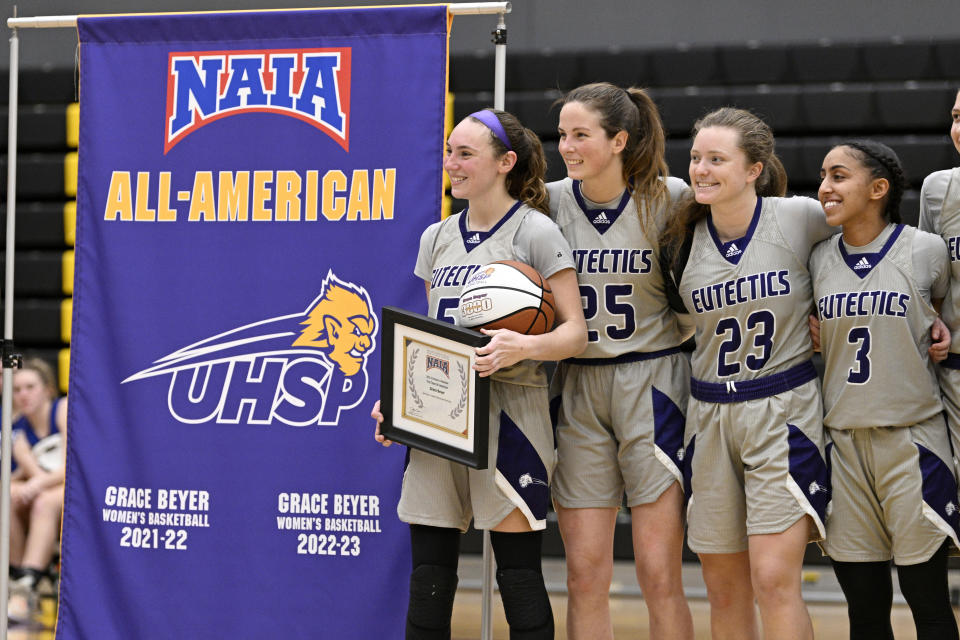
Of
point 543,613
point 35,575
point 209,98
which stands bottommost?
point 35,575

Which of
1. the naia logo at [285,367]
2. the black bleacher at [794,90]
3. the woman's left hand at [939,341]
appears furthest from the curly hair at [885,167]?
the black bleacher at [794,90]

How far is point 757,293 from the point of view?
270cm

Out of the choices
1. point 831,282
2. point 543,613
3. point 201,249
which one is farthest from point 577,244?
point 201,249

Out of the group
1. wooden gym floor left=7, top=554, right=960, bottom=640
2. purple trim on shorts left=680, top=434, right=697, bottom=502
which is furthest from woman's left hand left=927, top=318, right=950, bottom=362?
wooden gym floor left=7, top=554, right=960, bottom=640

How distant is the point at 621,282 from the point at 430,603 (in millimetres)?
981

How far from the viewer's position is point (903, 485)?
258 centimetres

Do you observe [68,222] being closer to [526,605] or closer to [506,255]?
[506,255]

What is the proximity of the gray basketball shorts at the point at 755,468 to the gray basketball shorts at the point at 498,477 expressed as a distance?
0.40 metres

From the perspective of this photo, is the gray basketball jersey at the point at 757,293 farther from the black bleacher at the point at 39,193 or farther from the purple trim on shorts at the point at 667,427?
the black bleacher at the point at 39,193

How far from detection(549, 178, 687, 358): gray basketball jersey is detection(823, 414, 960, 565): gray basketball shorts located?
56 centimetres

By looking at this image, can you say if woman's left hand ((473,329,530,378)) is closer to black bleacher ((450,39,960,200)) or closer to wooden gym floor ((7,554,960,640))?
wooden gym floor ((7,554,960,640))

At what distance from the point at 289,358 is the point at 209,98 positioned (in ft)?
2.86

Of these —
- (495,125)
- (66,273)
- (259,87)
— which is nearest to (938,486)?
(495,125)

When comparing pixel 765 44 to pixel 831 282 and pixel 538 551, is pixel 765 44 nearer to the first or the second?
pixel 831 282
